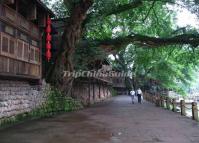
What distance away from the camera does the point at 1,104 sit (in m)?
16.6

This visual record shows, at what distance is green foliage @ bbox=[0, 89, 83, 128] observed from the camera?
18248 millimetres

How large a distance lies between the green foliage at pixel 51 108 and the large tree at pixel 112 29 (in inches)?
41.5

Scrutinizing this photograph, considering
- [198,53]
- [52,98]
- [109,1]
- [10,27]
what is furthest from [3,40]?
[198,53]

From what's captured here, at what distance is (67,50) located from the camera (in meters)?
26.8

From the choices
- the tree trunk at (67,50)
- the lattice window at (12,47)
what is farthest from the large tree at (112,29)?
the lattice window at (12,47)

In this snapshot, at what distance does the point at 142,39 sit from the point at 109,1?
198 inches

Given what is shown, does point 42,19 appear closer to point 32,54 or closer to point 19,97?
point 32,54

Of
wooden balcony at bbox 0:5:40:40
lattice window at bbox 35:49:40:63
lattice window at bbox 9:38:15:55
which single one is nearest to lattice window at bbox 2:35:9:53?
lattice window at bbox 9:38:15:55

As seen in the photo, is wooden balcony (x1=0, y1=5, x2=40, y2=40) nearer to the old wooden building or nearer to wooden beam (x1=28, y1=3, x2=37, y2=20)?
the old wooden building

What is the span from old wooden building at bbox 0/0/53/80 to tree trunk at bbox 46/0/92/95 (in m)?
4.36

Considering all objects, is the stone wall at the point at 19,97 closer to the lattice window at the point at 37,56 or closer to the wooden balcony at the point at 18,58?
the wooden balcony at the point at 18,58

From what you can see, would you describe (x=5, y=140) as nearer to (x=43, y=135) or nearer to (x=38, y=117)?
(x=43, y=135)

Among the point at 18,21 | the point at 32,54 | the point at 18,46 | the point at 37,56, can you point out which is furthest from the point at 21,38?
the point at 37,56

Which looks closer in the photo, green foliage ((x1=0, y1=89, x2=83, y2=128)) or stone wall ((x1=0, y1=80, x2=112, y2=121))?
stone wall ((x1=0, y1=80, x2=112, y2=121))
